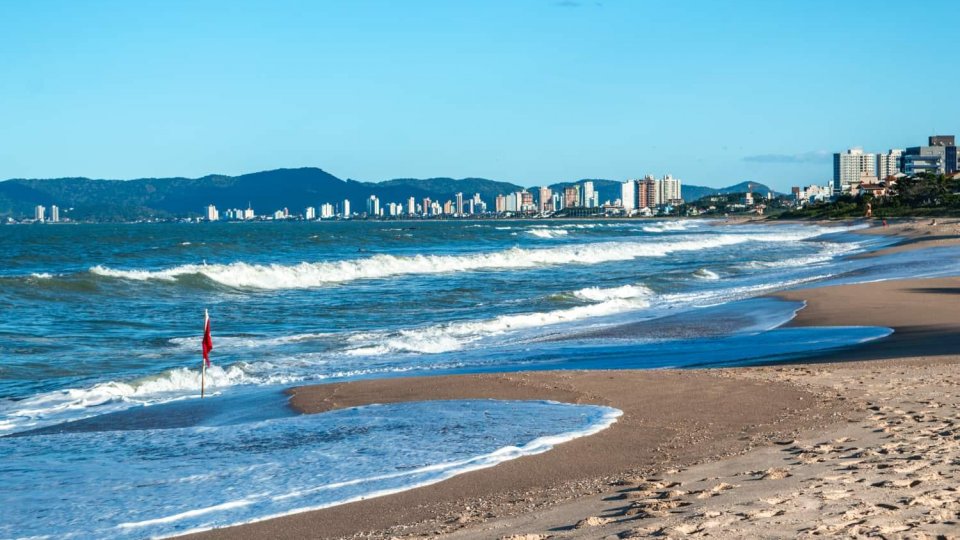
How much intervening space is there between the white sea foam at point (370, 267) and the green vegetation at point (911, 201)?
56.6 meters

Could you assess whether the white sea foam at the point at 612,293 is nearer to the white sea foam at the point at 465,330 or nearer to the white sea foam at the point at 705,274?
the white sea foam at the point at 465,330

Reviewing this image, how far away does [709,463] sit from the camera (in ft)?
25.1

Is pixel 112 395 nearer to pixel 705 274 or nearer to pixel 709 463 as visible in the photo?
pixel 709 463

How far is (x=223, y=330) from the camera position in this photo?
2141cm

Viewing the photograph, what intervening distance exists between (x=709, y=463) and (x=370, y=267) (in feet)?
121

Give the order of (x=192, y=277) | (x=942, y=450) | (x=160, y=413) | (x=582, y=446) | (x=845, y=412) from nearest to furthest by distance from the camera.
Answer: (x=942, y=450)
(x=582, y=446)
(x=845, y=412)
(x=160, y=413)
(x=192, y=277)

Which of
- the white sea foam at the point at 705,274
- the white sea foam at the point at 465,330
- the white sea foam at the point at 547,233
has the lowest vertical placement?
the white sea foam at the point at 547,233

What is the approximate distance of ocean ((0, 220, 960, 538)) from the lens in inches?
315

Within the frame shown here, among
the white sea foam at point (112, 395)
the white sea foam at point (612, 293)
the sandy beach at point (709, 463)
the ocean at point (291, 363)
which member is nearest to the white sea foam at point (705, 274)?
the ocean at point (291, 363)

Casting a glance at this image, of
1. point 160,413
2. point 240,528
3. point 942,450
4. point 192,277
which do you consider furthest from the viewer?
point 192,277

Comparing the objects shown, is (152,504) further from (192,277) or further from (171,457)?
(192,277)

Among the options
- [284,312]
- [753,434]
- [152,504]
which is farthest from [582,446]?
[284,312]

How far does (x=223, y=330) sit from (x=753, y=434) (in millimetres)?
14832

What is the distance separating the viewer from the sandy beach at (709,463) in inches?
233
